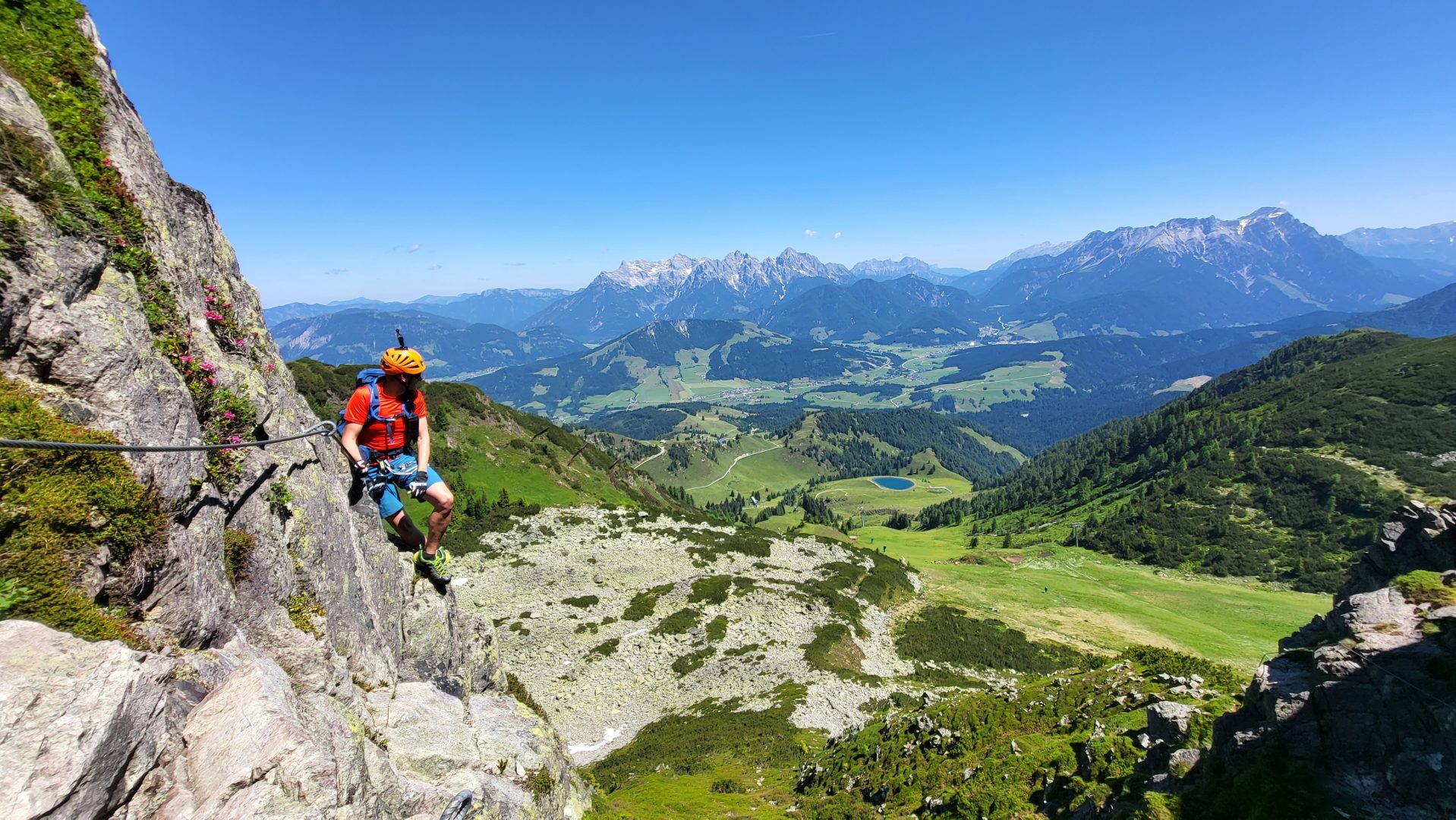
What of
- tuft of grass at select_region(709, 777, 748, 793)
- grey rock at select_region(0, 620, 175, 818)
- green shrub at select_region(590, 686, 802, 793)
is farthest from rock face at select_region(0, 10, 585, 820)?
green shrub at select_region(590, 686, 802, 793)

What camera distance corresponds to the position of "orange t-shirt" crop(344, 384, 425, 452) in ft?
44.9

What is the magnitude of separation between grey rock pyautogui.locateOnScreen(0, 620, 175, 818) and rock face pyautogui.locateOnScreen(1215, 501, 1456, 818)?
24.7m

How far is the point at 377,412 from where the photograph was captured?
1395 cm

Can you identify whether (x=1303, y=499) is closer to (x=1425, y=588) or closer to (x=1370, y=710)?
(x=1425, y=588)

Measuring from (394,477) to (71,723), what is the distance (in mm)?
8437

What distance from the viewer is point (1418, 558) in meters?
20.4

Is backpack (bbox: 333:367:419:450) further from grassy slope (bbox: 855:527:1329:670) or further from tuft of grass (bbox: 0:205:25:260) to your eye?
grassy slope (bbox: 855:527:1329:670)

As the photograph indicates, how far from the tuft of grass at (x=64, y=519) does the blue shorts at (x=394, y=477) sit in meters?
5.13

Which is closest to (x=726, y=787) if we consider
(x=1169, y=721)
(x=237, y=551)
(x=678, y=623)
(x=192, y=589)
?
(x=678, y=623)

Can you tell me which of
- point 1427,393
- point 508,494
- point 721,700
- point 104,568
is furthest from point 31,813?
point 1427,393

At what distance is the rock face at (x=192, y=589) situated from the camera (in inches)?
277

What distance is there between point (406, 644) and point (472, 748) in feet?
13.4

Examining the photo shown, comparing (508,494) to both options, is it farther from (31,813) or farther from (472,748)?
(31,813)

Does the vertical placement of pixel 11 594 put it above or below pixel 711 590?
above
